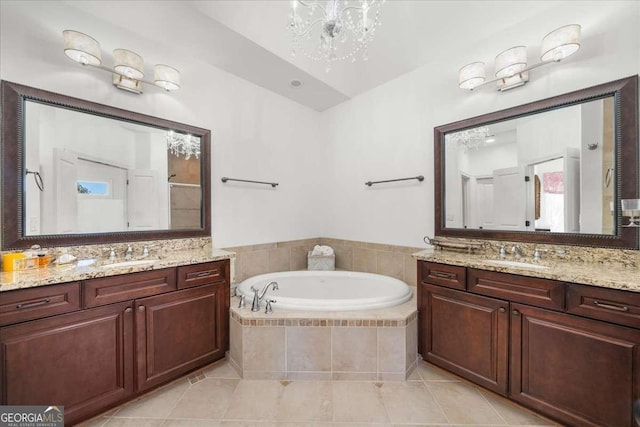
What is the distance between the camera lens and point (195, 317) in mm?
1895

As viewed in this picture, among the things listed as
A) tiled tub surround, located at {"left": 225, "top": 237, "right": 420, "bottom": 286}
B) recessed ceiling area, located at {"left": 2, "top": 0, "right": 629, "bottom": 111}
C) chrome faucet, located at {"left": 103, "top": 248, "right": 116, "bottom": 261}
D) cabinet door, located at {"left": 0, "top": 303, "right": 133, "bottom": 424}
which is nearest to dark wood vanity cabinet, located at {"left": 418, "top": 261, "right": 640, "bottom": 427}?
tiled tub surround, located at {"left": 225, "top": 237, "right": 420, "bottom": 286}

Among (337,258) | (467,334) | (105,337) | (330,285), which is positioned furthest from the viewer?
(337,258)

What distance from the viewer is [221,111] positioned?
2.54 meters

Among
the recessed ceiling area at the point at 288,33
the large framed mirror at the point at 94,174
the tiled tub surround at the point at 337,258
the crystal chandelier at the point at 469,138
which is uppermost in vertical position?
the recessed ceiling area at the point at 288,33

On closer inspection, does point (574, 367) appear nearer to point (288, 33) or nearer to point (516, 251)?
point (516, 251)

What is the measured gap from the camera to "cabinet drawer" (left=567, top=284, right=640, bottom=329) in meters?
1.22

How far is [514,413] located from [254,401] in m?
1.62

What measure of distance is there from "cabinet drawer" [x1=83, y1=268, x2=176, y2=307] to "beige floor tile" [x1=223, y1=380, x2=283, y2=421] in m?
0.86

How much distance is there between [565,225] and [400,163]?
1.39m

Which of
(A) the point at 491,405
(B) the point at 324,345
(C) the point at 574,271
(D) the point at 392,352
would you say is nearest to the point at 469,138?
(C) the point at 574,271

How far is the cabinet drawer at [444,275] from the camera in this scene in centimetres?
182

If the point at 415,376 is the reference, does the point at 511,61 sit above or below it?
above

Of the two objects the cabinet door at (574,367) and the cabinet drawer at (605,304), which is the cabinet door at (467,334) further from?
the cabinet drawer at (605,304)

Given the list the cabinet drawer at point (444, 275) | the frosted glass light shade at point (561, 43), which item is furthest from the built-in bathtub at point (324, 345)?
the frosted glass light shade at point (561, 43)
